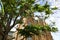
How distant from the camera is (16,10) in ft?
57.5

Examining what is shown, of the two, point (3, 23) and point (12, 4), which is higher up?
point (12, 4)

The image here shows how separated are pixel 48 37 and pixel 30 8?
39.8 feet

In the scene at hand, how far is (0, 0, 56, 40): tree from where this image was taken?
1697 cm

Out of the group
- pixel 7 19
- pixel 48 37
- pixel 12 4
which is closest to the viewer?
pixel 12 4

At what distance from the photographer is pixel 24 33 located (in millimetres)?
18781

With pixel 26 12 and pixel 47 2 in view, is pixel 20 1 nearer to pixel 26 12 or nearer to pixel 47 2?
pixel 26 12

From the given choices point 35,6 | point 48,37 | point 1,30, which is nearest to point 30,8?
point 35,6

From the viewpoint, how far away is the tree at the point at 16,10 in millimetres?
16969

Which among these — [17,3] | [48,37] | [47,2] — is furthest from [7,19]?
[48,37]

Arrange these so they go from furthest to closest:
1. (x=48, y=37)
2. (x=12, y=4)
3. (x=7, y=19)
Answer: (x=48, y=37), (x=7, y=19), (x=12, y=4)

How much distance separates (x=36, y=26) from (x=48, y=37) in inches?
403

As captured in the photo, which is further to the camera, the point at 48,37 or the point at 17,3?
the point at 48,37

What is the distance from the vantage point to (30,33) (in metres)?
19.0

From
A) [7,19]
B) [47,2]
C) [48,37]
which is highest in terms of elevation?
[47,2]
